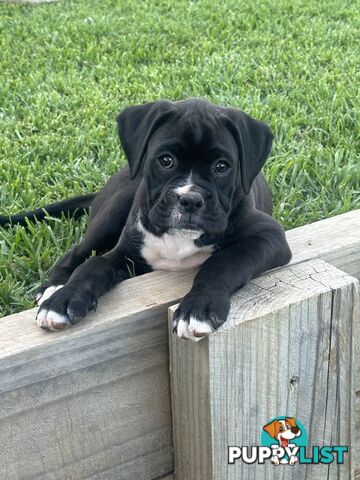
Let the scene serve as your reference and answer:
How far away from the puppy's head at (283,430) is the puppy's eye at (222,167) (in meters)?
1.04

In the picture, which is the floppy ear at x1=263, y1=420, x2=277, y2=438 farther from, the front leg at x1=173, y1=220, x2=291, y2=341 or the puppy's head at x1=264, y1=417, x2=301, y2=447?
the front leg at x1=173, y1=220, x2=291, y2=341

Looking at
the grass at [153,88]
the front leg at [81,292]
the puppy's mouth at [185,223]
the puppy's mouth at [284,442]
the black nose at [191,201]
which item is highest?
the black nose at [191,201]

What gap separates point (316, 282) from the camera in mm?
2893

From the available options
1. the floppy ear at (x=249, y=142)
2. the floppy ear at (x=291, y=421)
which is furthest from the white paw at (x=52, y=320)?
the floppy ear at (x=249, y=142)

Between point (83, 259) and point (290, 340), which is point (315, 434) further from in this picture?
point (83, 259)

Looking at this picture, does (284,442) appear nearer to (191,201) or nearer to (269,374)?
(269,374)

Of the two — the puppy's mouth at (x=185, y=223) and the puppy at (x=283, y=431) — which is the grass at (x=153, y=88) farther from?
the puppy at (x=283, y=431)

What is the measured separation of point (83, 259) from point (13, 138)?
6.51 feet

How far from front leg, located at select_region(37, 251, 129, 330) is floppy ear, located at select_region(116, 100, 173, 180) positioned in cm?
42

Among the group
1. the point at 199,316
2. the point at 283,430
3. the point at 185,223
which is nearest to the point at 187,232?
the point at 185,223

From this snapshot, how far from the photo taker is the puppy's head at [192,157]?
309 cm

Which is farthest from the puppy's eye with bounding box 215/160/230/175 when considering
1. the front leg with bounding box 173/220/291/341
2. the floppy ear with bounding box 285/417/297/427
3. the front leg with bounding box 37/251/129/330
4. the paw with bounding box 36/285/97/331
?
the floppy ear with bounding box 285/417/297/427

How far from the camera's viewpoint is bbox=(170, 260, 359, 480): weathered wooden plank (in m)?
2.68

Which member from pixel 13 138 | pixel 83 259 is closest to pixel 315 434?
pixel 83 259
